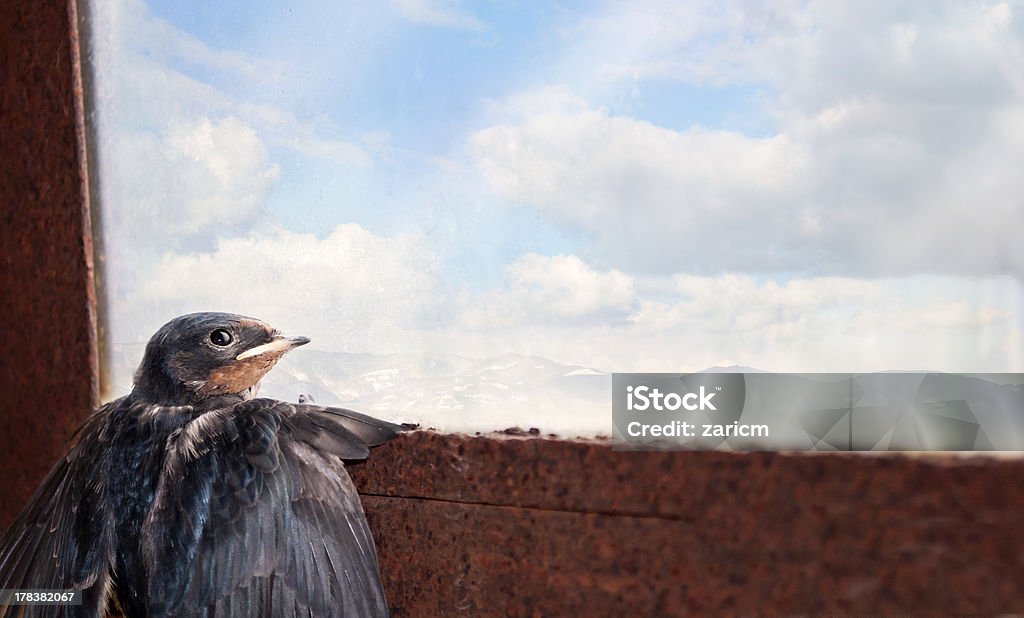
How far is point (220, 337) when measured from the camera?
49.7 inches

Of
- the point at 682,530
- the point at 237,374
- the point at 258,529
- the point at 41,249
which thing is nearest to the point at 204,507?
the point at 258,529

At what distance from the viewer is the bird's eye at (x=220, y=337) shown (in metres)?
1.26

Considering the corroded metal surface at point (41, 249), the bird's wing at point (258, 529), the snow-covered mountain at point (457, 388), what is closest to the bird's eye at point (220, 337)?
the bird's wing at point (258, 529)

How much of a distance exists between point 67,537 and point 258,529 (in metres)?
0.32

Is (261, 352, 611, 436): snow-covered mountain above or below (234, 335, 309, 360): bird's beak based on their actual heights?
below

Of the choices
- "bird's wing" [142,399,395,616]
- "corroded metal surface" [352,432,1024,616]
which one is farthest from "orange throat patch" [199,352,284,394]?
"corroded metal surface" [352,432,1024,616]

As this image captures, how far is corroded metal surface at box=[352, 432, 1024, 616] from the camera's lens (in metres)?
0.87

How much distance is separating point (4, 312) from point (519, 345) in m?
1.27

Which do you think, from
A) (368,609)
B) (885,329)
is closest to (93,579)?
(368,609)

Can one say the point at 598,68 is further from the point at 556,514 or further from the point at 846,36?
the point at 556,514

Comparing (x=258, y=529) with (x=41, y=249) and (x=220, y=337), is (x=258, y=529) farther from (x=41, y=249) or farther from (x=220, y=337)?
(x=41, y=249)

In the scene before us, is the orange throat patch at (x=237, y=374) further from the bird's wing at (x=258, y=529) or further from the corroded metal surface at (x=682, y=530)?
the corroded metal surface at (x=682, y=530)

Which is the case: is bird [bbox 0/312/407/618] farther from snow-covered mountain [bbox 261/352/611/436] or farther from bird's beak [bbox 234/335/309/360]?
snow-covered mountain [bbox 261/352/611/436]

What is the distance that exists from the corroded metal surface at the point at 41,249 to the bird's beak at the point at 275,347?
24.7 inches
